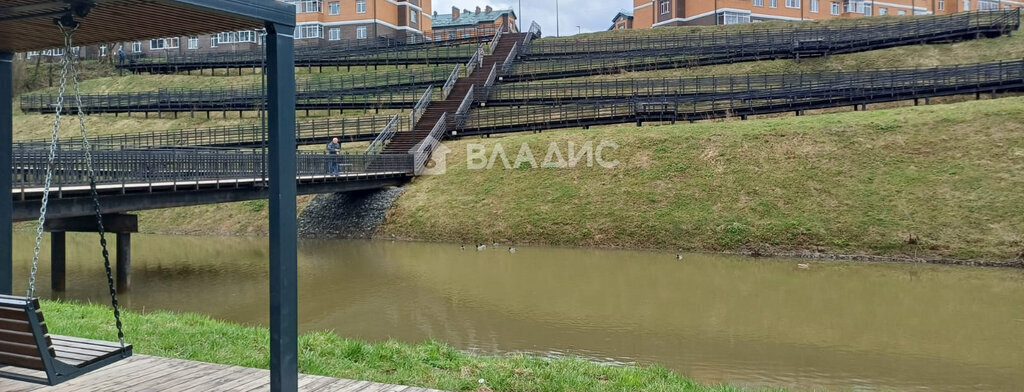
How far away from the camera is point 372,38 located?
6619 centimetres

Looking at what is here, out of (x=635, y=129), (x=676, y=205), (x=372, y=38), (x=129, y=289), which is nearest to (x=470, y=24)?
(x=372, y=38)

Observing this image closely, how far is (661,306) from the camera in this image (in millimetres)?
15977

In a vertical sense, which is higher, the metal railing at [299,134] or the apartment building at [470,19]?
the apartment building at [470,19]

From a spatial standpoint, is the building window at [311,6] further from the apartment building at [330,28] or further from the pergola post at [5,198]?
the pergola post at [5,198]

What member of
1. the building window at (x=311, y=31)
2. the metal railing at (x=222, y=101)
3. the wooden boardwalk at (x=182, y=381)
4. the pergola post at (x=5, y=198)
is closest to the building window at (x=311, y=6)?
the building window at (x=311, y=31)

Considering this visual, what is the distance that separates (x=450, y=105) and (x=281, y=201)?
3943 cm

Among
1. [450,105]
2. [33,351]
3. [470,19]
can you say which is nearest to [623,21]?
[470,19]

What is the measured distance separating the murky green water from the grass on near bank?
2.91 meters

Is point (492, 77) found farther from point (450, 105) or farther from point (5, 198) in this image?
point (5, 198)

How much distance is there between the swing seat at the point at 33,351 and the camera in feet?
17.0

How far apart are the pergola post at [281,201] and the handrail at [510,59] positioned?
47319 millimetres

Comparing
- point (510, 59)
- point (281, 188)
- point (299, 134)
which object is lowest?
point (281, 188)

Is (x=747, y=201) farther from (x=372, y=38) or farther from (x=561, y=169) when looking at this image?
(x=372, y=38)

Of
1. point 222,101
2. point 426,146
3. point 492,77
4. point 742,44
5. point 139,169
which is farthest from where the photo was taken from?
point 222,101
